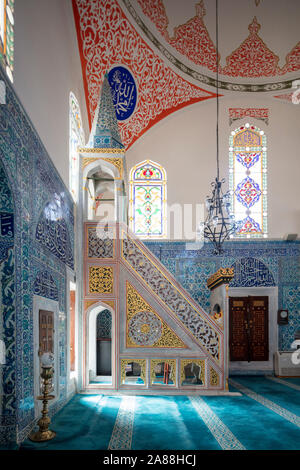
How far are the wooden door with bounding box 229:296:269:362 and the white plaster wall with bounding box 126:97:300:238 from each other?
156 cm

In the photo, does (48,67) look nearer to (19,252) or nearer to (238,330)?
(19,252)

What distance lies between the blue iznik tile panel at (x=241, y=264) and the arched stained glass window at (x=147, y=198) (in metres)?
0.50

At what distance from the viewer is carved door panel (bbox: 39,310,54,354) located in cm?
438

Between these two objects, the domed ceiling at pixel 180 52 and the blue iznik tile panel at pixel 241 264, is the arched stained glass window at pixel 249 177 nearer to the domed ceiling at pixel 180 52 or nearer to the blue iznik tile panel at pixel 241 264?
the blue iznik tile panel at pixel 241 264

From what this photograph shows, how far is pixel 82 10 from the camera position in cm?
738

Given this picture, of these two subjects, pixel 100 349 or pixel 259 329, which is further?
pixel 259 329

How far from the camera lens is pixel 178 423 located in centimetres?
450

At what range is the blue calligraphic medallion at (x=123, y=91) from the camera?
8.57 metres

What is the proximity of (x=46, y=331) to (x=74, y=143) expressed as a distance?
3639 millimetres

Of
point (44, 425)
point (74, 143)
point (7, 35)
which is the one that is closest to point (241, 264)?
point (74, 143)

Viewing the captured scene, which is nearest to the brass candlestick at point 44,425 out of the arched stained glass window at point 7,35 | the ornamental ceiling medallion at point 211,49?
the arched stained glass window at point 7,35

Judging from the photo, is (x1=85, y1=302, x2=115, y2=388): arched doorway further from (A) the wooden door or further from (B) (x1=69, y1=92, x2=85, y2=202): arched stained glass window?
(A) the wooden door

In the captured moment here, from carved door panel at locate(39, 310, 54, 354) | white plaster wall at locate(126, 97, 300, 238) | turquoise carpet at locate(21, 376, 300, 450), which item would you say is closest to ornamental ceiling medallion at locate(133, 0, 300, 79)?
white plaster wall at locate(126, 97, 300, 238)
